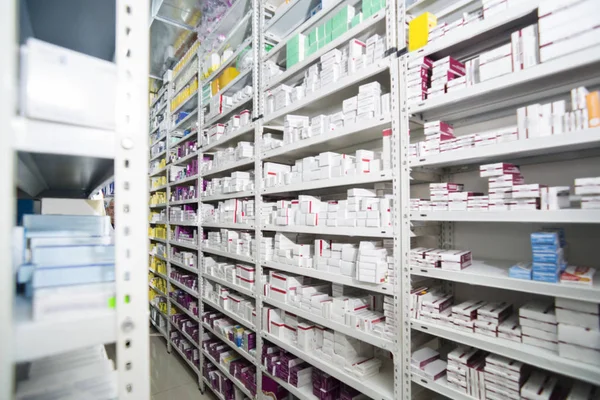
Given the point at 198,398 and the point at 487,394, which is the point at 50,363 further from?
the point at 198,398

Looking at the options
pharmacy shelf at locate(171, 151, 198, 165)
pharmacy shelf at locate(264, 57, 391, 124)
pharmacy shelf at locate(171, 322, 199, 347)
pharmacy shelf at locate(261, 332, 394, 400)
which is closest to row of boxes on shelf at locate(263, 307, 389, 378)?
pharmacy shelf at locate(261, 332, 394, 400)

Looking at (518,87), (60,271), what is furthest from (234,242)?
(518,87)

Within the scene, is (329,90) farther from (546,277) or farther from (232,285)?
(232,285)

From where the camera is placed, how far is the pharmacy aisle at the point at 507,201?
1.03 m

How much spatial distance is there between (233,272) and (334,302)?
4.37ft

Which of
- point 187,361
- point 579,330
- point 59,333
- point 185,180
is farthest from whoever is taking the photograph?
point 185,180

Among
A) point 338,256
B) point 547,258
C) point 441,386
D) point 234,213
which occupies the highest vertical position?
point 234,213

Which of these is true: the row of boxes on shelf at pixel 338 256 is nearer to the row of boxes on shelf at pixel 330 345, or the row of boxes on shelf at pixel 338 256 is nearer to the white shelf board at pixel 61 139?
the row of boxes on shelf at pixel 330 345

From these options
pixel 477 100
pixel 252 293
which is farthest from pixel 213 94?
pixel 477 100

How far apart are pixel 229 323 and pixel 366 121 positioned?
8.48 feet

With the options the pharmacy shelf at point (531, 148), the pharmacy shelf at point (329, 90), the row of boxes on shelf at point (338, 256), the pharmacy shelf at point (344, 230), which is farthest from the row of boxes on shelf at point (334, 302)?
the pharmacy shelf at point (329, 90)

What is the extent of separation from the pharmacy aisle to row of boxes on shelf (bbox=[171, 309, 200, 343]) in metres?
3.02

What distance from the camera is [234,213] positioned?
2.83m

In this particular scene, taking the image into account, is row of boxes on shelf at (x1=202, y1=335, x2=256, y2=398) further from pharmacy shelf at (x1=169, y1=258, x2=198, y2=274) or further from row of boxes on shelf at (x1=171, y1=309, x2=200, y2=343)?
pharmacy shelf at (x1=169, y1=258, x2=198, y2=274)
